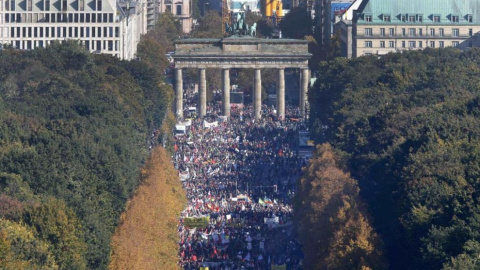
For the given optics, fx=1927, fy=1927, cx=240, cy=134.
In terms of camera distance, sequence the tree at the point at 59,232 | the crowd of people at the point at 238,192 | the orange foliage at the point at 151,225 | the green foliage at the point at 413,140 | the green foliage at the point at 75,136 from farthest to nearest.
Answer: the crowd of people at the point at 238,192 < the orange foliage at the point at 151,225 < the green foliage at the point at 75,136 < the green foliage at the point at 413,140 < the tree at the point at 59,232

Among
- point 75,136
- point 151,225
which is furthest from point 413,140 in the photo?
point 75,136

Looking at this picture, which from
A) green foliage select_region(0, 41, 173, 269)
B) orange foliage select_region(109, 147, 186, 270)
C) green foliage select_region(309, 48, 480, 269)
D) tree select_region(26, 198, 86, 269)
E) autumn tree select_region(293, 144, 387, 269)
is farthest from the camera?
orange foliage select_region(109, 147, 186, 270)

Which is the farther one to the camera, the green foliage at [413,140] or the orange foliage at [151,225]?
the orange foliage at [151,225]

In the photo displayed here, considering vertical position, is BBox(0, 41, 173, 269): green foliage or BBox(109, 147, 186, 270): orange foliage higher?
BBox(0, 41, 173, 269): green foliage

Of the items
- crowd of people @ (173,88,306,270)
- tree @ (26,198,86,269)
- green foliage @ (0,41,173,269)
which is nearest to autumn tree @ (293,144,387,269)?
crowd of people @ (173,88,306,270)

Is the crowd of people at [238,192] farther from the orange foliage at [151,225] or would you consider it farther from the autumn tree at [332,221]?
the autumn tree at [332,221]

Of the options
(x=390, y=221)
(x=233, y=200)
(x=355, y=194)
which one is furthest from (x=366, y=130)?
(x=390, y=221)

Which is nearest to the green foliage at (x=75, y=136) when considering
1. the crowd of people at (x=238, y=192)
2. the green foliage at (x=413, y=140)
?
the crowd of people at (x=238, y=192)

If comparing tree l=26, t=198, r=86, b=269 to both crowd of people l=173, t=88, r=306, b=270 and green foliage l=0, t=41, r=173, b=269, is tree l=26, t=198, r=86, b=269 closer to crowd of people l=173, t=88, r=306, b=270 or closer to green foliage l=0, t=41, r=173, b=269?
green foliage l=0, t=41, r=173, b=269
